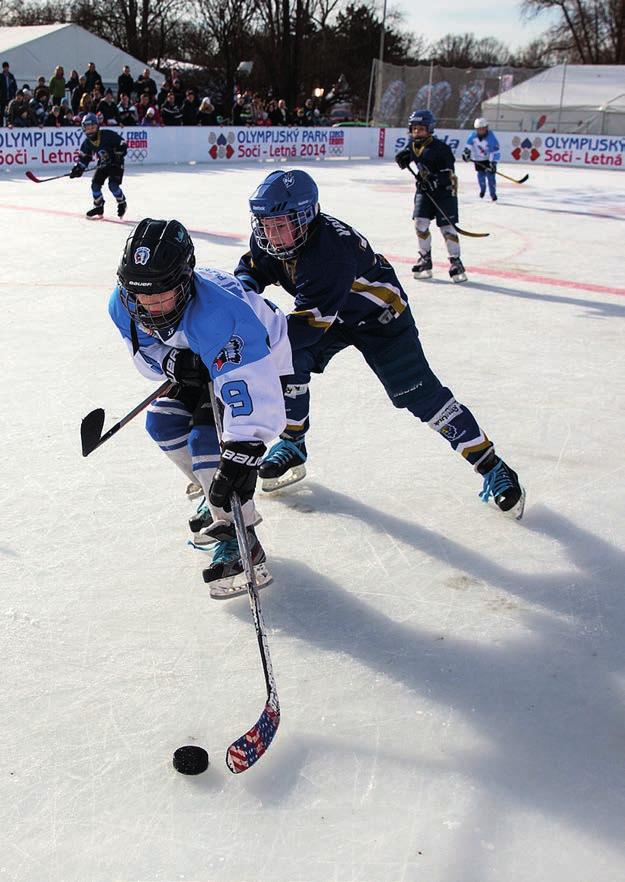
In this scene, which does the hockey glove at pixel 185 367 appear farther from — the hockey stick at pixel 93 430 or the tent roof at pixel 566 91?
the tent roof at pixel 566 91

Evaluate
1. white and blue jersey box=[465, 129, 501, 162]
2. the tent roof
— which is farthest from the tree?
white and blue jersey box=[465, 129, 501, 162]

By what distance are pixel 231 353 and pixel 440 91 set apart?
2086 centimetres

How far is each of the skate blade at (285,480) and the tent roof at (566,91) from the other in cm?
1944

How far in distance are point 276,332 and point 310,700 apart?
3.27ft

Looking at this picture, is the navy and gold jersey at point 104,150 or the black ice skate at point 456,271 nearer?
the black ice skate at point 456,271

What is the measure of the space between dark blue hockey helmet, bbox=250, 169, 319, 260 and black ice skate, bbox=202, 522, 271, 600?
0.87 metres

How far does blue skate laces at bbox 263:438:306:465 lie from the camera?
3.22 metres

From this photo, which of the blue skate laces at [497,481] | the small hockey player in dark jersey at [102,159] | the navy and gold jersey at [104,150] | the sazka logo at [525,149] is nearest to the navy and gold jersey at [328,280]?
Result: the blue skate laces at [497,481]

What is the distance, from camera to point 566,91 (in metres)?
20.8

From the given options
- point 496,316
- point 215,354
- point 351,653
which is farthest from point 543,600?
point 496,316

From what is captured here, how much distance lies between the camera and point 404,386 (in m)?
2.97

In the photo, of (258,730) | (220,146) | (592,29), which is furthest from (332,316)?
(592,29)

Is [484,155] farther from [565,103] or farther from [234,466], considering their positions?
[565,103]

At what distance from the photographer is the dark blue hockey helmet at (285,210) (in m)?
2.57
